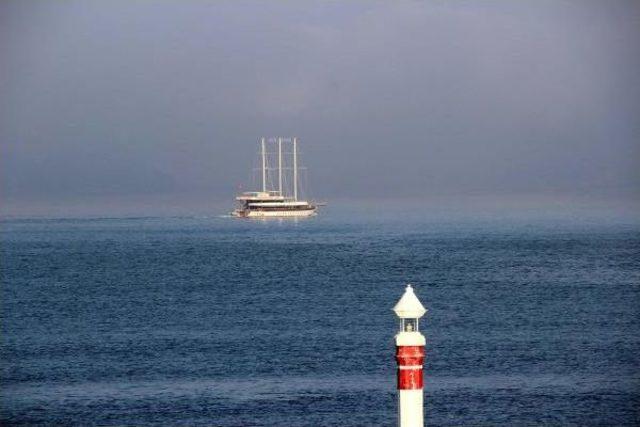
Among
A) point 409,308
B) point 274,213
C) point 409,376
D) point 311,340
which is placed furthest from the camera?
point 274,213

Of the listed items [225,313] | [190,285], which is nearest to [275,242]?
[190,285]

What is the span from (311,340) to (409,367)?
98.3 ft

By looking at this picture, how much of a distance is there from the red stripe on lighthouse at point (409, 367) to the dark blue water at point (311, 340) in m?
16.4

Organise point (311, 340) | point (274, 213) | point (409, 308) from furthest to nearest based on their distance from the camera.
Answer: point (274, 213), point (311, 340), point (409, 308)

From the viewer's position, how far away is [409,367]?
33.2 feet

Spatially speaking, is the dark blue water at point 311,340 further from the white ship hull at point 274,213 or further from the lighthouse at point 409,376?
the white ship hull at point 274,213

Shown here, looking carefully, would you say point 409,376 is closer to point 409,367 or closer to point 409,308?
point 409,367

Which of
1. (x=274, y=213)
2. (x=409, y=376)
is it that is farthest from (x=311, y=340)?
(x=274, y=213)

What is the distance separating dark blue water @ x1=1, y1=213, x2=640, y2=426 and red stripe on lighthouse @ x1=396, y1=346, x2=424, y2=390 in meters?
Answer: 16.4

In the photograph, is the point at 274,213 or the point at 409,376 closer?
the point at 409,376

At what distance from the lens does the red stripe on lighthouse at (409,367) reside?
10.1 meters

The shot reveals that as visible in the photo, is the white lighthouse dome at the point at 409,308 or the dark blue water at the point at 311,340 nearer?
the white lighthouse dome at the point at 409,308

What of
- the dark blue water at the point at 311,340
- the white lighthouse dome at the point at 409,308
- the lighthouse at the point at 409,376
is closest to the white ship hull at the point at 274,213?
the dark blue water at the point at 311,340

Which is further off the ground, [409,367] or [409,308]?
[409,308]
